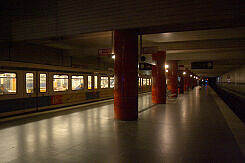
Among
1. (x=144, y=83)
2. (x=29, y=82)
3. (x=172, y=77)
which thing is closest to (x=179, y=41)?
(x=172, y=77)

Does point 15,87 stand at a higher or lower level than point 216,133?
higher

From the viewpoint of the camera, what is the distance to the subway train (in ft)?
27.2

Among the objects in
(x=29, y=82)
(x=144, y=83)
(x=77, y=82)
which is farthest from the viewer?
(x=144, y=83)

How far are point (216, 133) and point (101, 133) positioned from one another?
12.0 ft

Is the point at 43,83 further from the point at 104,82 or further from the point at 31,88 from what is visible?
the point at 104,82

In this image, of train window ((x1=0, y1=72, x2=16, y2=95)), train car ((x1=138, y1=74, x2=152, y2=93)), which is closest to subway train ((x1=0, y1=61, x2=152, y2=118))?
train window ((x1=0, y1=72, x2=16, y2=95))

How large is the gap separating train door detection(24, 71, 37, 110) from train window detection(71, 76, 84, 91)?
8.96 feet

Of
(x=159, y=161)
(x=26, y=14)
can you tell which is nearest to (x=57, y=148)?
(x=159, y=161)

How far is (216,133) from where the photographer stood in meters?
5.98

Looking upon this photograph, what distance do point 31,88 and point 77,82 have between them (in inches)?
136

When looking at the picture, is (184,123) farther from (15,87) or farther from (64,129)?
(15,87)

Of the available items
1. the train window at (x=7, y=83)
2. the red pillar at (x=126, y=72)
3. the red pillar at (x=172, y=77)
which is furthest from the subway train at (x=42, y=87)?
the red pillar at (x=172, y=77)

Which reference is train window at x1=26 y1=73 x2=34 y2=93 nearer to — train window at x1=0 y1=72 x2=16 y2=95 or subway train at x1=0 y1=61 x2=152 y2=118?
subway train at x1=0 y1=61 x2=152 y2=118

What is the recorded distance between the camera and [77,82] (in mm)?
12477
